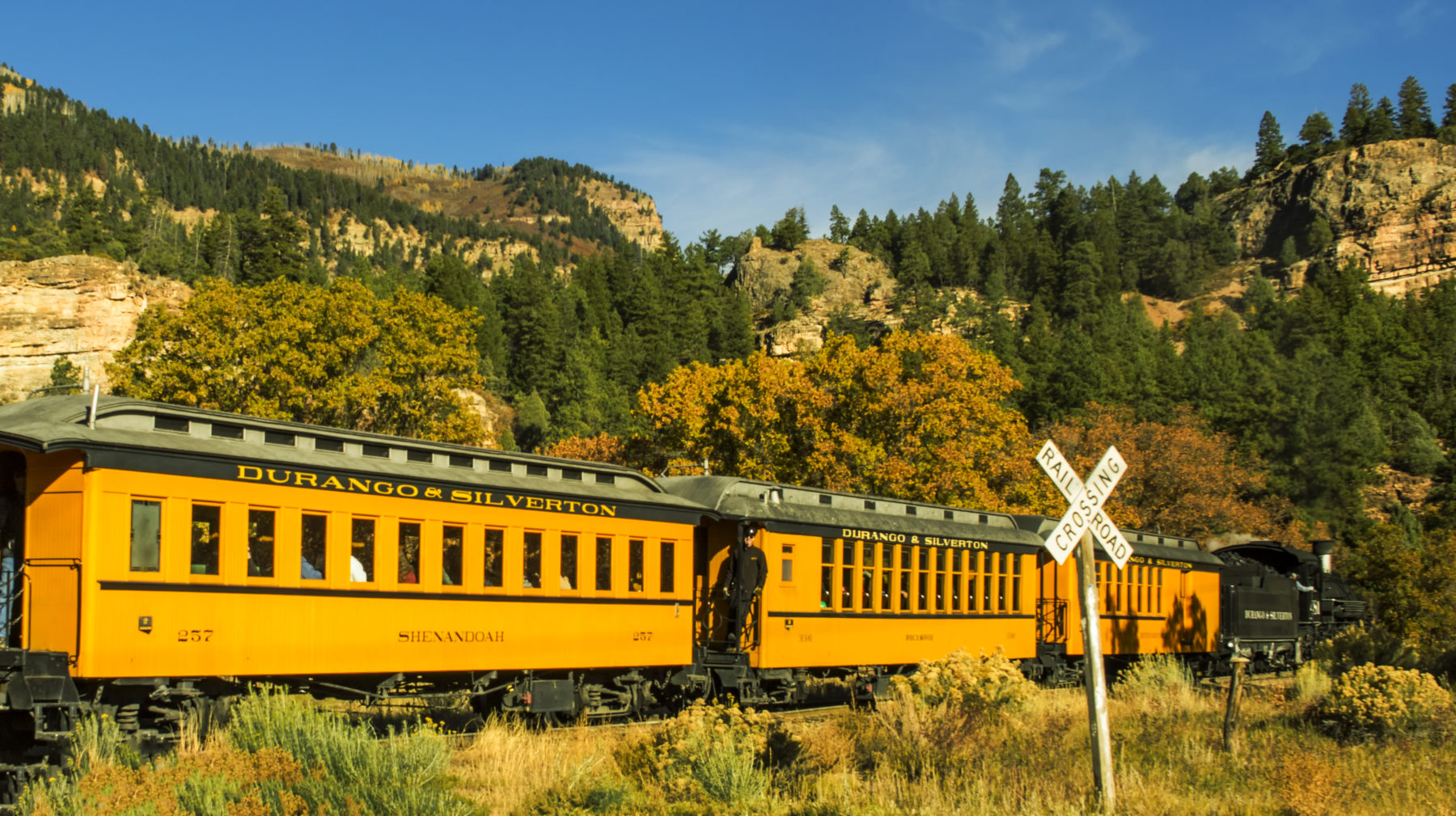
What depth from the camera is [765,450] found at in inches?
1718

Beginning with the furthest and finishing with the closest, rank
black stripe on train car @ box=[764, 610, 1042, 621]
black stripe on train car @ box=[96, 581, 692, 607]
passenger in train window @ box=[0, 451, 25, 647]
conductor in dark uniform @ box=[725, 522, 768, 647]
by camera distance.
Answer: black stripe on train car @ box=[764, 610, 1042, 621], conductor in dark uniform @ box=[725, 522, 768, 647], passenger in train window @ box=[0, 451, 25, 647], black stripe on train car @ box=[96, 581, 692, 607]

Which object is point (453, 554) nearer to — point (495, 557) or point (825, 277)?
point (495, 557)

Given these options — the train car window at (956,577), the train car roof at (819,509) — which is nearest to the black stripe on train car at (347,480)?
the train car roof at (819,509)

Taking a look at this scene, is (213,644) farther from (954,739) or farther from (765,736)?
(954,739)

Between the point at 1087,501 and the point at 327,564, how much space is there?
807cm

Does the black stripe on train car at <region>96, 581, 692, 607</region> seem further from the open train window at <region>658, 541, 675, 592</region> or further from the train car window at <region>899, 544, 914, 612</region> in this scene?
the train car window at <region>899, 544, 914, 612</region>

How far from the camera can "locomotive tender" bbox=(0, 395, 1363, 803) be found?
10.8m

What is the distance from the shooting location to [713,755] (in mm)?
10852

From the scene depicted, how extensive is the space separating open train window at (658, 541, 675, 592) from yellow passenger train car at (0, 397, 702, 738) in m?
0.03

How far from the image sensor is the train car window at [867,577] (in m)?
19.2

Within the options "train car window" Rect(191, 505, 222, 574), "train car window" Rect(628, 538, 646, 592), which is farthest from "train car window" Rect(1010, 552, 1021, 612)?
"train car window" Rect(191, 505, 222, 574)

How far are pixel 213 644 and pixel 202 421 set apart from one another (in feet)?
7.68

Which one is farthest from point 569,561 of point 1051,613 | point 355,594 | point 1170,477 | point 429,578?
point 1170,477

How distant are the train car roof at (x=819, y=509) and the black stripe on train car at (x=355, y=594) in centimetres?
198
